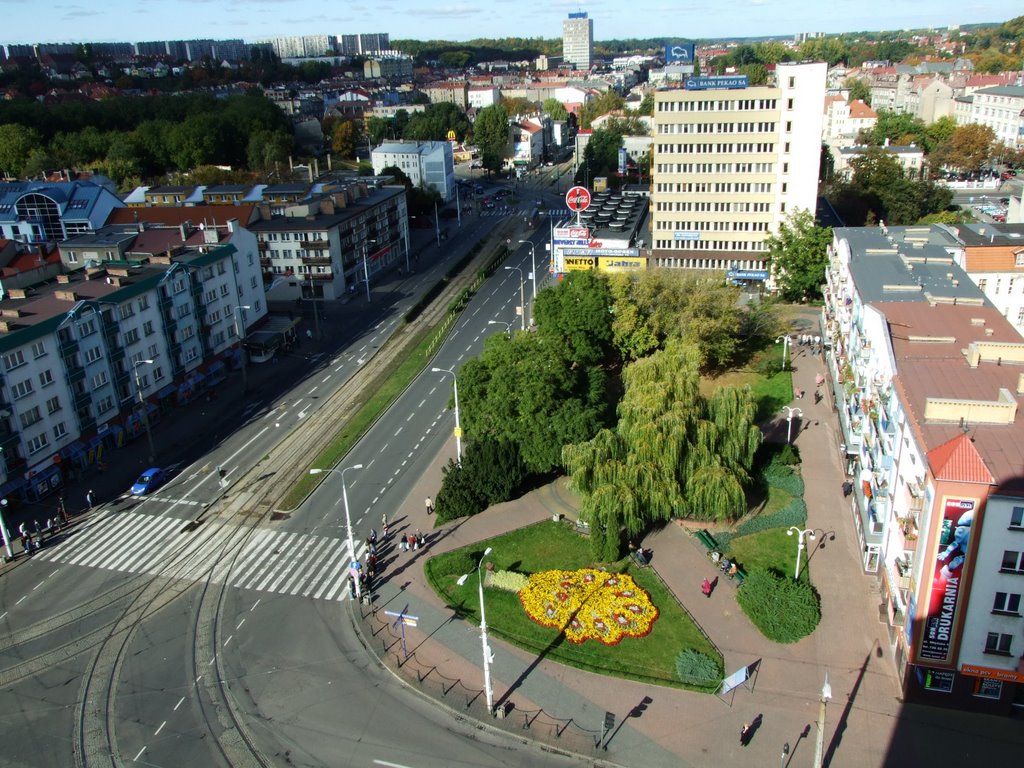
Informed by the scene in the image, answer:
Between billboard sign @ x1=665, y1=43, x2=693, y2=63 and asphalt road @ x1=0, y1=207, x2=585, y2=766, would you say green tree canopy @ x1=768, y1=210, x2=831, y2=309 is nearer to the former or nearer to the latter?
asphalt road @ x1=0, y1=207, x2=585, y2=766

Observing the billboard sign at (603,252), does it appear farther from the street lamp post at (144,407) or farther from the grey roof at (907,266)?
the street lamp post at (144,407)

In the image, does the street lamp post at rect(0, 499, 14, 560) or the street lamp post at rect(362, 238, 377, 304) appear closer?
the street lamp post at rect(0, 499, 14, 560)

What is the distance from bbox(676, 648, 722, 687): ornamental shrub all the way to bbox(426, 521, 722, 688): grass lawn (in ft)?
1.24

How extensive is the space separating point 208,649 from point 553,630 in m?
19.3

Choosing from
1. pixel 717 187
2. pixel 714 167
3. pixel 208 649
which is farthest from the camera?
pixel 717 187

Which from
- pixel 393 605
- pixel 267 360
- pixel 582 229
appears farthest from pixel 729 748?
pixel 582 229

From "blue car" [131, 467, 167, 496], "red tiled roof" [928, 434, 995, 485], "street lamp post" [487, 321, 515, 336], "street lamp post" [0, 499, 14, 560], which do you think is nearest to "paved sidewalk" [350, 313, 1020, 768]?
"red tiled roof" [928, 434, 995, 485]

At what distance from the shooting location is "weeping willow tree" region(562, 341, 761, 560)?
4862 centimetres

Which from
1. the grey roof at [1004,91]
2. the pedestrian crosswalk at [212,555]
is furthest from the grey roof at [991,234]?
the grey roof at [1004,91]

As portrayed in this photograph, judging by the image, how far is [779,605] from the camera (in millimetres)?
43062

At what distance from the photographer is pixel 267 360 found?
86.8 m

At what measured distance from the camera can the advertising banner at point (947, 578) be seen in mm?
33594

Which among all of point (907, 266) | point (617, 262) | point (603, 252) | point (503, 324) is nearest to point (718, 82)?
point (603, 252)

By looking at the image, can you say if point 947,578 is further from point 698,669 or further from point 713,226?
point 713,226
